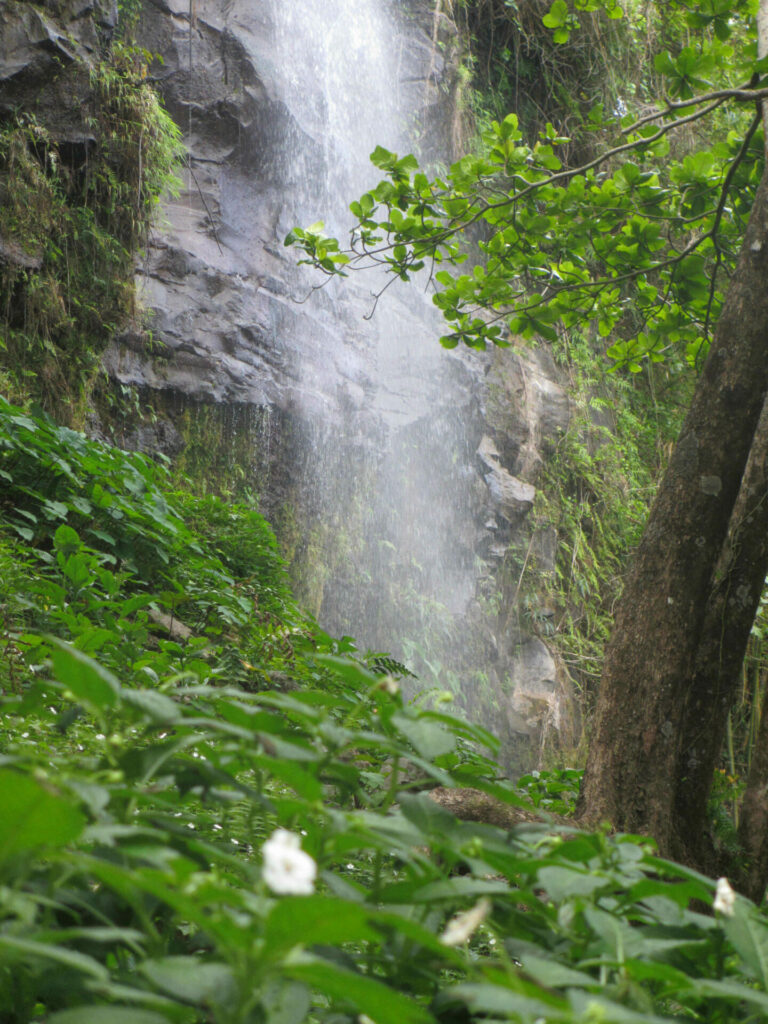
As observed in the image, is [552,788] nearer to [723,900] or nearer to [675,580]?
[675,580]

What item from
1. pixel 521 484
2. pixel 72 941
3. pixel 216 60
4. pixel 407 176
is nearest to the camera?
pixel 72 941

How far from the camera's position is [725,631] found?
2312 mm

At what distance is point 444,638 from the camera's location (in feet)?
25.9

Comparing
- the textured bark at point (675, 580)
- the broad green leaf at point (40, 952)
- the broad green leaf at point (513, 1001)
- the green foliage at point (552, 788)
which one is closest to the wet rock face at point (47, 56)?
the textured bark at point (675, 580)

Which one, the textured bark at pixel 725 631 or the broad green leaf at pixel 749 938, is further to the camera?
the textured bark at pixel 725 631

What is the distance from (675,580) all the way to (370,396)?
6143mm

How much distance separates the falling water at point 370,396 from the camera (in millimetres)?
7527

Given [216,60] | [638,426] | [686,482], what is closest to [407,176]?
[686,482]

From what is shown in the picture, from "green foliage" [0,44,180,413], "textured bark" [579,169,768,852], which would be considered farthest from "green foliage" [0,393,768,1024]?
"green foliage" [0,44,180,413]

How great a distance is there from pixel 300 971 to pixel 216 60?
8476 millimetres

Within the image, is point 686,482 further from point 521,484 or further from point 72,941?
point 521,484

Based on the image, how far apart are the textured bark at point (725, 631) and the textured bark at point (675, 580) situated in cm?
5

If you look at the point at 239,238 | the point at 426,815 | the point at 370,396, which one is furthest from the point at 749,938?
the point at 370,396

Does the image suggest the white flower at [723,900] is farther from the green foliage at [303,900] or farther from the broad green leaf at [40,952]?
the broad green leaf at [40,952]
